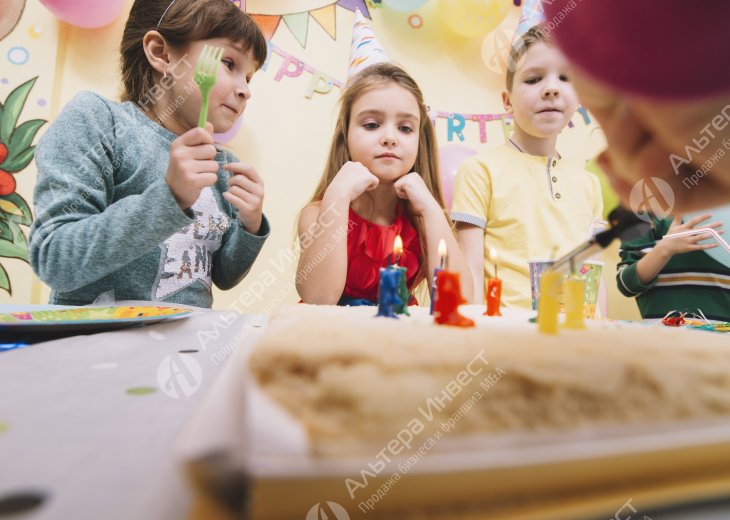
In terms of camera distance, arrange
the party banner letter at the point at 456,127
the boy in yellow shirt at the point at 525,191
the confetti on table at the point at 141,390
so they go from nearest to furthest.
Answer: the confetti on table at the point at 141,390 < the boy in yellow shirt at the point at 525,191 < the party banner letter at the point at 456,127

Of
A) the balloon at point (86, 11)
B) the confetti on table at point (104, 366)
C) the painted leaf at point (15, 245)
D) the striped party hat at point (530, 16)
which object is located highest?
the striped party hat at point (530, 16)

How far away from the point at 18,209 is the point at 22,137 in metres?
0.30

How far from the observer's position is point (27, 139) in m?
1.61

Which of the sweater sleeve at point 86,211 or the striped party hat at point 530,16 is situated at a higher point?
the striped party hat at point 530,16

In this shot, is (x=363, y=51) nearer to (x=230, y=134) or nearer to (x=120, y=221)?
(x=230, y=134)

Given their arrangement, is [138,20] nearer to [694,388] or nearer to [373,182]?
[373,182]

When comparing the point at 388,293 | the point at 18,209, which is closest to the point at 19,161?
the point at 18,209

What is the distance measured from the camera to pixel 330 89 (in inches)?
77.0

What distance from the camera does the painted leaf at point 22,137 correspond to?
1.60 meters

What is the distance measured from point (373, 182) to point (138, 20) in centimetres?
86

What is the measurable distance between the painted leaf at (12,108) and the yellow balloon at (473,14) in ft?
6.11

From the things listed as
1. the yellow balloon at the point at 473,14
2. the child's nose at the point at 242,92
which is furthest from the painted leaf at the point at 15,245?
the yellow balloon at the point at 473,14

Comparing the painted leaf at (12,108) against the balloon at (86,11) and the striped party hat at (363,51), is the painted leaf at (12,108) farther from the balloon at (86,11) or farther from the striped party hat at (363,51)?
the striped party hat at (363,51)

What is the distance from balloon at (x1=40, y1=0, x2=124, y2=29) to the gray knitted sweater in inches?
33.2
